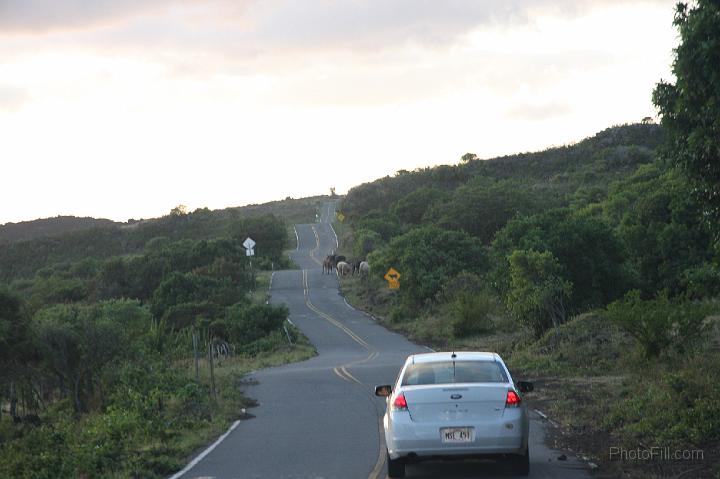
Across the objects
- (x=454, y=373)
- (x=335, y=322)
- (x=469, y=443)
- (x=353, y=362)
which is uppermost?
(x=454, y=373)

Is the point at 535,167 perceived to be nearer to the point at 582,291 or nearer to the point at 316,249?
the point at 316,249

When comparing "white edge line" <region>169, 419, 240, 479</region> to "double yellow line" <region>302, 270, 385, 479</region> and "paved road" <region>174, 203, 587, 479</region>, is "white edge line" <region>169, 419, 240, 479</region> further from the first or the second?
"double yellow line" <region>302, 270, 385, 479</region>

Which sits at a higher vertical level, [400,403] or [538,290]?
[538,290]

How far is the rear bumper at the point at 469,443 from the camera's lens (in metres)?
12.2

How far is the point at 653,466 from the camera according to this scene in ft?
41.0

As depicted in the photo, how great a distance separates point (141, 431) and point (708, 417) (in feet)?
32.1

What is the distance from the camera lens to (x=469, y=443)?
12.2 m

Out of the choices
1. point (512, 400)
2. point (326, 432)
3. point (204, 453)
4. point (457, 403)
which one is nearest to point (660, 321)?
point (326, 432)

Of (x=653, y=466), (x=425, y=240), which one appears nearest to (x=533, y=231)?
(x=425, y=240)

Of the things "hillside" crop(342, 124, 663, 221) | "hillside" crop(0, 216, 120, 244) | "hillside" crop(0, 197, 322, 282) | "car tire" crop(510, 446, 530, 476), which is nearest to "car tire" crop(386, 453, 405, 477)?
"car tire" crop(510, 446, 530, 476)

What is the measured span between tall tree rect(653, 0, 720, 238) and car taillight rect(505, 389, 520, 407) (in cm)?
436

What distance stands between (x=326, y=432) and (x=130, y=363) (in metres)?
13.2

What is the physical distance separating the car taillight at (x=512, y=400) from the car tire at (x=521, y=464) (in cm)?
59

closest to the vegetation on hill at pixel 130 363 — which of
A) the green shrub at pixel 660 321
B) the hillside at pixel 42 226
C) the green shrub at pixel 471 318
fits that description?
the green shrub at pixel 471 318
